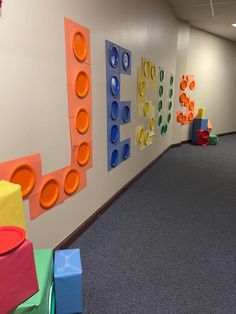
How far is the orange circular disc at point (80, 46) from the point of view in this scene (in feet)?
6.17

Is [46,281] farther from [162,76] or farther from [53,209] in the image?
[162,76]

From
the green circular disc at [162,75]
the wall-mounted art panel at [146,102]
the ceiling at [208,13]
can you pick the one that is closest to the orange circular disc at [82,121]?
the wall-mounted art panel at [146,102]

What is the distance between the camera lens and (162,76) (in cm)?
422

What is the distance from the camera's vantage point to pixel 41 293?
1.03m

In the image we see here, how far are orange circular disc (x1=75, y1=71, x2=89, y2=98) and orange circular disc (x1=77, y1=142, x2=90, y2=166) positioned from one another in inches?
15.2

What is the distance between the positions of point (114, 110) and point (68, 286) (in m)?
1.74

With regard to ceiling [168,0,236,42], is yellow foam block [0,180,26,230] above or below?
below

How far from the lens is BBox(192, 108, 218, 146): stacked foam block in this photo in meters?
5.96

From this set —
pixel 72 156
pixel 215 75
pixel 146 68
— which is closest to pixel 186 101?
pixel 215 75

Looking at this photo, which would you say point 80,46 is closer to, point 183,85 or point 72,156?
point 72,156

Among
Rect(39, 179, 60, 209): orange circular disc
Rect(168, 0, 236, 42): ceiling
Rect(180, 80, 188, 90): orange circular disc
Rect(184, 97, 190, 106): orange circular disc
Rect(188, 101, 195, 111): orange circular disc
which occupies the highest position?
Rect(168, 0, 236, 42): ceiling

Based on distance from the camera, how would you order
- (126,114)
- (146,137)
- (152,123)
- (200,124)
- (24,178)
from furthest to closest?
(200,124)
(152,123)
(146,137)
(126,114)
(24,178)

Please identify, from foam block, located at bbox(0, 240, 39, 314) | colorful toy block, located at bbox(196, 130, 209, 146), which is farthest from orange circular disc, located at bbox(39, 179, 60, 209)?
colorful toy block, located at bbox(196, 130, 209, 146)

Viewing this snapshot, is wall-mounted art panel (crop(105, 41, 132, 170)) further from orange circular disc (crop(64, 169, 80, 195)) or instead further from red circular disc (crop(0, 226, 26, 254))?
red circular disc (crop(0, 226, 26, 254))
